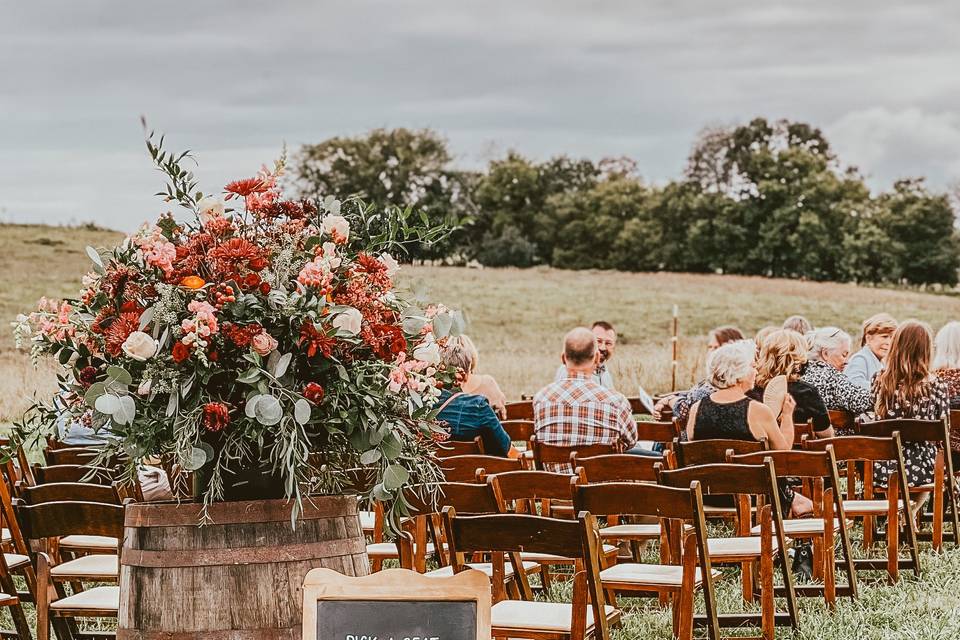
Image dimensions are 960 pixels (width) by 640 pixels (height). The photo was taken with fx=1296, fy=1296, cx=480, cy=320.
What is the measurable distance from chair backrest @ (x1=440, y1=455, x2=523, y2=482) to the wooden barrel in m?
2.77

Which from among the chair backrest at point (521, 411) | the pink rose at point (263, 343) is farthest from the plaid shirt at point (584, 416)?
the pink rose at point (263, 343)

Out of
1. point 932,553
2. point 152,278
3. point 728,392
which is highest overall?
point 152,278

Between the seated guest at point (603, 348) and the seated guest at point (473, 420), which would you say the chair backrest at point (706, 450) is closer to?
the seated guest at point (473, 420)

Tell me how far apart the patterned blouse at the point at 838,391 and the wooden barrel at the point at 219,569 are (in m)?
6.81

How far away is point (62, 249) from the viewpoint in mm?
50688

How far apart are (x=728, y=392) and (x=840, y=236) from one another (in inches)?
2215

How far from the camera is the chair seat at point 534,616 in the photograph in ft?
17.9

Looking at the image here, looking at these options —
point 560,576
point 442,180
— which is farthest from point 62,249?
point 560,576

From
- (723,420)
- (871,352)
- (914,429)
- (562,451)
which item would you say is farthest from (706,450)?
(871,352)

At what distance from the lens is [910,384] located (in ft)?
31.4

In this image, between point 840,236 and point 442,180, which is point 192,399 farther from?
point 442,180

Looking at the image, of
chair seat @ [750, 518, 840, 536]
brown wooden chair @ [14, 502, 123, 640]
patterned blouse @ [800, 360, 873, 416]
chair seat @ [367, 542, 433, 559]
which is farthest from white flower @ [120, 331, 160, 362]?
patterned blouse @ [800, 360, 873, 416]

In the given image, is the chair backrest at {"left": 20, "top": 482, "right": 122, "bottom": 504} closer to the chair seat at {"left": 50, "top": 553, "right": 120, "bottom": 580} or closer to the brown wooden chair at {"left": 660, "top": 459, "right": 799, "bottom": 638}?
the chair seat at {"left": 50, "top": 553, "right": 120, "bottom": 580}

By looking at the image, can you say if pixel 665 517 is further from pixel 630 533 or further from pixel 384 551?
pixel 384 551
